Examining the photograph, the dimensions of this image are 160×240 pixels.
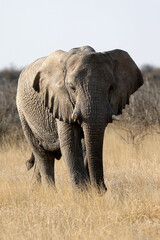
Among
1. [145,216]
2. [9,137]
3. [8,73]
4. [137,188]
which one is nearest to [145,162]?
[137,188]

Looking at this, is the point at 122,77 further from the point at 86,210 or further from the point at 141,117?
the point at 141,117

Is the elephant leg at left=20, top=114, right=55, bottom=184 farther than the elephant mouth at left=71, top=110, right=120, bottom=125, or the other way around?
the elephant leg at left=20, top=114, right=55, bottom=184

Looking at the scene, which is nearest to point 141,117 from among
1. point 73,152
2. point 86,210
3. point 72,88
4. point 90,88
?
point 73,152

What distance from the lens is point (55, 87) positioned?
6.31 metres

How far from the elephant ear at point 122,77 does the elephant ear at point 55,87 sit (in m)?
0.51

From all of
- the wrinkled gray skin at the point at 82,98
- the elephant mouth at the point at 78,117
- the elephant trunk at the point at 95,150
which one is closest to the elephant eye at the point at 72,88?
the wrinkled gray skin at the point at 82,98

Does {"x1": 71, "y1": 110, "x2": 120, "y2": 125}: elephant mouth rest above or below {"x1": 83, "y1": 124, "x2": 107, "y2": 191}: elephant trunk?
above

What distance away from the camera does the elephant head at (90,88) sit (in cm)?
574

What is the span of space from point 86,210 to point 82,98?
115 centimetres

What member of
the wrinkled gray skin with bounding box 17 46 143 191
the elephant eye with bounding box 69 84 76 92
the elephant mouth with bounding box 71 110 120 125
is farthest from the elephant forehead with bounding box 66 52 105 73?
the elephant mouth with bounding box 71 110 120 125

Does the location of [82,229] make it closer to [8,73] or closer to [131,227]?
[131,227]

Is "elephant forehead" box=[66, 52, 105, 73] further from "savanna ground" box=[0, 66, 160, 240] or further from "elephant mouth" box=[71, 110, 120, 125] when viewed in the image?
"savanna ground" box=[0, 66, 160, 240]

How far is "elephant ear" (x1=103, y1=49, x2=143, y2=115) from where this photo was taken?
6.18 meters

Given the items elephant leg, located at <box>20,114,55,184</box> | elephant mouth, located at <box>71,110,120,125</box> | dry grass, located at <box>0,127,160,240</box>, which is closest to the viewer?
dry grass, located at <box>0,127,160,240</box>
